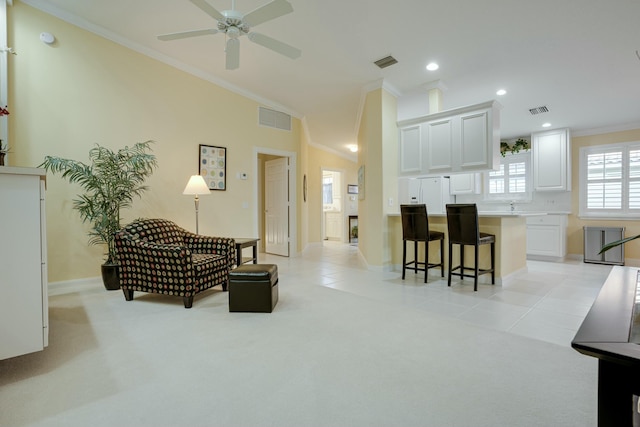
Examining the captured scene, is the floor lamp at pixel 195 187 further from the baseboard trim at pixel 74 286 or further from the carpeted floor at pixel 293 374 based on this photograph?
the carpeted floor at pixel 293 374

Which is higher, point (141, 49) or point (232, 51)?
point (141, 49)

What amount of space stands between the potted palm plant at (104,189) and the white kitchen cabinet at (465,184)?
5.99 meters

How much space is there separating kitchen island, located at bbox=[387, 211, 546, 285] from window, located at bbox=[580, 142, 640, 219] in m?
2.74

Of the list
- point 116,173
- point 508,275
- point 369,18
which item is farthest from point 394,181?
point 116,173

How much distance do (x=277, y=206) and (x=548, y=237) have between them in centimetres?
543

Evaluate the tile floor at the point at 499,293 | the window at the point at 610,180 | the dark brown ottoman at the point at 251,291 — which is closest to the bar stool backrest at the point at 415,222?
the tile floor at the point at 499,293

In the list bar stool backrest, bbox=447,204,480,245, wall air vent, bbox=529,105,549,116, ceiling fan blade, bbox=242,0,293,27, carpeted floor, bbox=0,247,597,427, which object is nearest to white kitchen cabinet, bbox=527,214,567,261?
wall air vent, bbox=529,105,549,116

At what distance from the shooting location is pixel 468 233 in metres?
3.61

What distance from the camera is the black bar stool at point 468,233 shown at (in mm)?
3531

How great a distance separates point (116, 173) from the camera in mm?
3719

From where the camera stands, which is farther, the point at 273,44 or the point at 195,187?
the point at 195,187

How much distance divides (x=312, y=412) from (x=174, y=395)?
0.72 metres

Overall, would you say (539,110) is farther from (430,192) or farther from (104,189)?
(104,189)

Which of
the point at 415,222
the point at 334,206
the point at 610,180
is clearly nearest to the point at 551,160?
the point at 610,180
